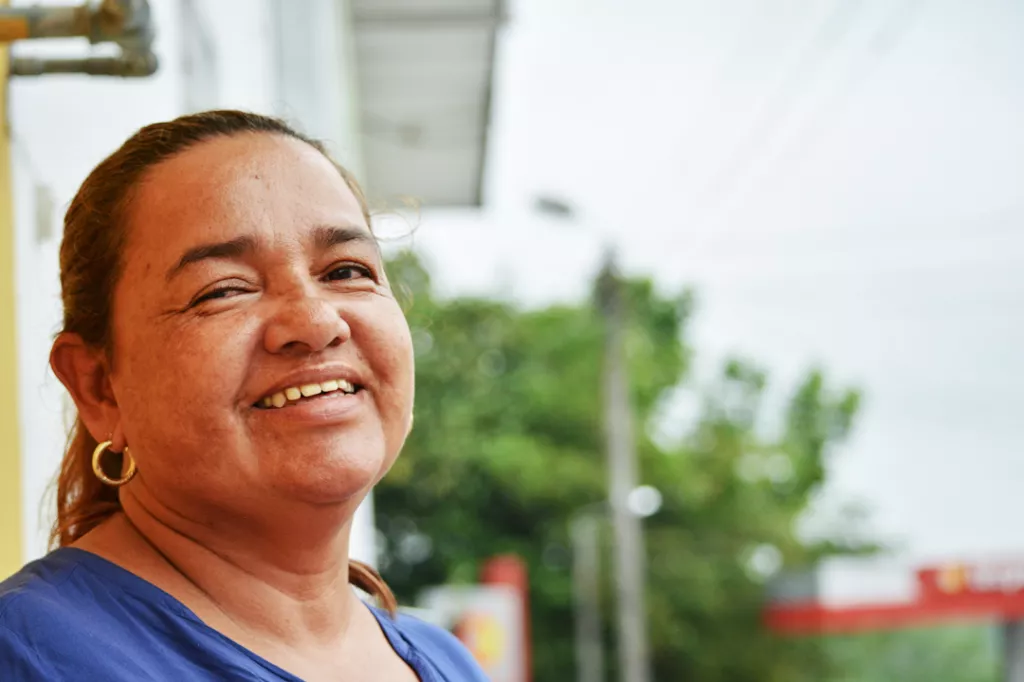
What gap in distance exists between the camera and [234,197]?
1.37 m

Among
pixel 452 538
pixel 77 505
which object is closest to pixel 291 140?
pixel 77 505

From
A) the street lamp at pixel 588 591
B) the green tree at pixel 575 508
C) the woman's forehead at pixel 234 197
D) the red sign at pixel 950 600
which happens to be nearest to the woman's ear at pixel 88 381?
the woman's forehead at pixel 234 197

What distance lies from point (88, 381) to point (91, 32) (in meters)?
0.48

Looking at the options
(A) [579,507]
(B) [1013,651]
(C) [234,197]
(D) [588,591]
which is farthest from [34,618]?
(A) [579,507]

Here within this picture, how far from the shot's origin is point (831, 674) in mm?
31547

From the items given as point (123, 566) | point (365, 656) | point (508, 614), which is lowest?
point (508, 614)

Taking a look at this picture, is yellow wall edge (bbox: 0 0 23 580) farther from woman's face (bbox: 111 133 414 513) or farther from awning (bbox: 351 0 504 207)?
awning (bbox: 351 0 504 207)

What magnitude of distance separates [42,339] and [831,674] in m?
31.6

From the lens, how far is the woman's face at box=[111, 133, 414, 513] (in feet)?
4.25

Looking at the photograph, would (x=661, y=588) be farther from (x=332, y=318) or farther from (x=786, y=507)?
(x=332, y=318)

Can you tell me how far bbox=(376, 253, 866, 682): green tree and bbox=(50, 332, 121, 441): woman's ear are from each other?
25937 mm

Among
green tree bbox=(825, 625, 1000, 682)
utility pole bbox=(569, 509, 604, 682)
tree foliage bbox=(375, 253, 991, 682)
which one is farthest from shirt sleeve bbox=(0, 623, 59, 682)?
green tree bbox=(825, 625, 1000, 682)

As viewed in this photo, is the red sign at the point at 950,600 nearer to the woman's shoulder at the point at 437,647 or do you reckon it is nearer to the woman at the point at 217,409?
the woman's shoulder at the point at 437,647

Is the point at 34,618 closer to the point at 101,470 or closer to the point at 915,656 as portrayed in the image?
the point at 101,470
